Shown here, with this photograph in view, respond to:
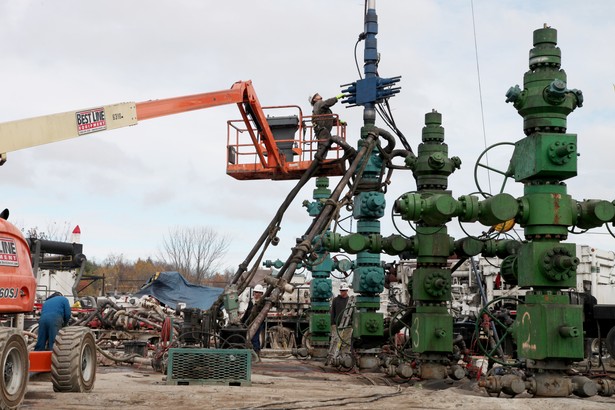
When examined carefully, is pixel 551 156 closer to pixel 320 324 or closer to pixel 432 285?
pixel 432 285

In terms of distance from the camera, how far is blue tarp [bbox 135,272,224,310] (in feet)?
123

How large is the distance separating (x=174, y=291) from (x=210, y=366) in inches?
977

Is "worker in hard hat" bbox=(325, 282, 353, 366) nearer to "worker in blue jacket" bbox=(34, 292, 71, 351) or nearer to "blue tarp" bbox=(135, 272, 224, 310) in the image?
"worker in blue jacket" bbox=(34, 292, 71, 351)

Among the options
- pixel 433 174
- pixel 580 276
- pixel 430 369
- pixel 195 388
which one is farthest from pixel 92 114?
pixel 580 276

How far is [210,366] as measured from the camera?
13797 millimetres

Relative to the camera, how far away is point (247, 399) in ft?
37.6

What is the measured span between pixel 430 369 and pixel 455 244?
2.31 meters

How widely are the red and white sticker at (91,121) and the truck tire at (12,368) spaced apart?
324 centimetres

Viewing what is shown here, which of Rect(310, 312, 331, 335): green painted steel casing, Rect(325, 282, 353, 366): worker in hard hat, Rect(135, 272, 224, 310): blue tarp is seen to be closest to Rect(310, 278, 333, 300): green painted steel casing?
Rect(310, 312, 331, 335): green painted steel casing

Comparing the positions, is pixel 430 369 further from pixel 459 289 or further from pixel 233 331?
pixel 459 289

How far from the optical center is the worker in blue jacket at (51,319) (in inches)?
571

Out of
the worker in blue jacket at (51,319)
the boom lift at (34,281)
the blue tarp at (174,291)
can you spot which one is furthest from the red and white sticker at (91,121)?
the blue tarp at (174,291)

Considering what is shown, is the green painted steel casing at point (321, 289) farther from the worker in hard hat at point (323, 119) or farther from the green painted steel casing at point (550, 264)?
the green painted steel casing at point (550, 264)

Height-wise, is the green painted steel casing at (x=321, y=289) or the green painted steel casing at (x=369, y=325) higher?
the green painted steel casing at (x=321, y=289)
